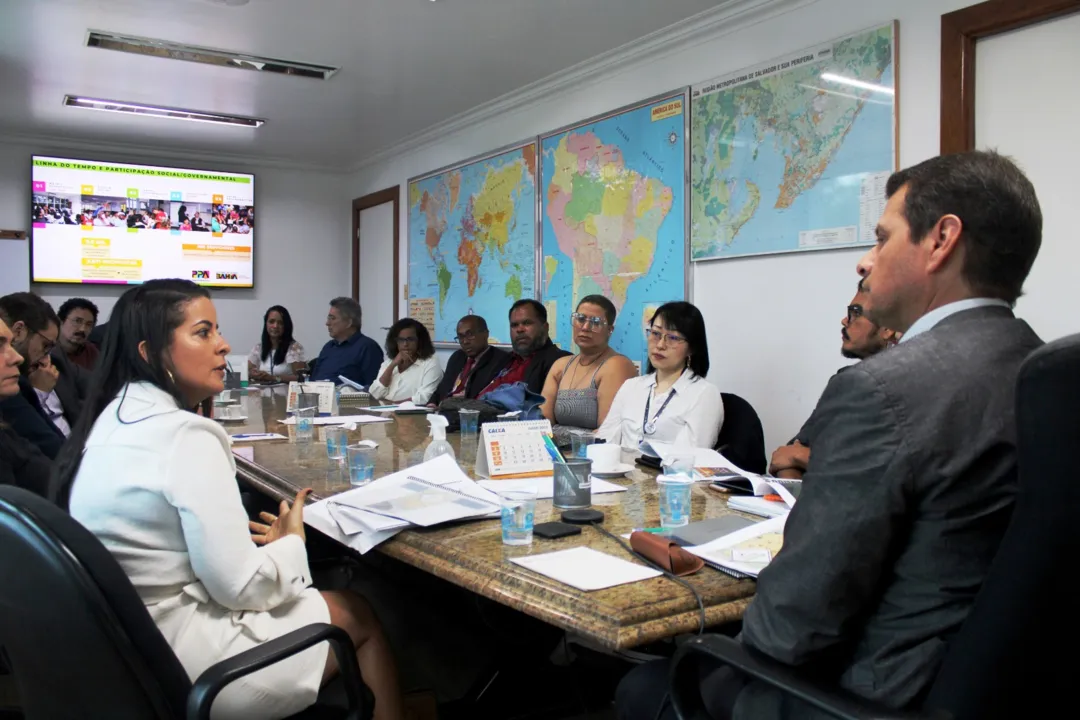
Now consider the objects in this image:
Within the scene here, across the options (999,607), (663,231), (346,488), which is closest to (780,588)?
Answer: (999,607)

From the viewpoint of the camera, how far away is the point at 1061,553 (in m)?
0.77

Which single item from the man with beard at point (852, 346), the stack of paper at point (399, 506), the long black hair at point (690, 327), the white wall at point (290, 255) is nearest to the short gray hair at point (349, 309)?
the white wall at point (290, 255)

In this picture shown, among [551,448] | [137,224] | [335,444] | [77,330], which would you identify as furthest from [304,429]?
[137,224]

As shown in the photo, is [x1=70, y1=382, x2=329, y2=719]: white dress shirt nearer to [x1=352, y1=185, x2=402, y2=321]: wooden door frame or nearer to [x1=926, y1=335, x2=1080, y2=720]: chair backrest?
[x1=926, y1=335, x2=1080, y2=720]: chair backrest

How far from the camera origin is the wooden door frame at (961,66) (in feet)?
9.25

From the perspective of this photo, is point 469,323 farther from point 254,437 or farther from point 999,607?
point 999,607

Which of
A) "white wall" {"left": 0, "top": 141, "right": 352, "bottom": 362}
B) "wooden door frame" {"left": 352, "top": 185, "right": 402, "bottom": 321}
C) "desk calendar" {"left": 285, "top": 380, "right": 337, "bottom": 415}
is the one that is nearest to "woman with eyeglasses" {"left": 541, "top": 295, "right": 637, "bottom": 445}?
"desk calendar" {"left": 285, "top": 380, "right": 337, "bottom": 415}

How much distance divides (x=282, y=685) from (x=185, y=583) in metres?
0.25

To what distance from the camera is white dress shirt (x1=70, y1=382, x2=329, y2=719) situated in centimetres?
130

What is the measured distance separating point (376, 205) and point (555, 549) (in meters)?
6.29

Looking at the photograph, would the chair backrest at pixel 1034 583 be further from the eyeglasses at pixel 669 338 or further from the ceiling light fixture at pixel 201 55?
the ceiling light fixture at pixel 201 55

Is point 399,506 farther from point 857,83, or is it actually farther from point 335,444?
point 857,83

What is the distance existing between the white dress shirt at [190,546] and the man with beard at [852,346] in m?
1.46

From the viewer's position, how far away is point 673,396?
3.06 meters
